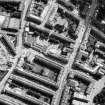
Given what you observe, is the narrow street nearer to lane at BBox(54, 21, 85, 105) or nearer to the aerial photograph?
the aerial photograph

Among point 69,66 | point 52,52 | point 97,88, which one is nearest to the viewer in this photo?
point 52,52

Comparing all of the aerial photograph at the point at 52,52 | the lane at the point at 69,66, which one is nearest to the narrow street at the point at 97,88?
the aerial photograph at the point at 52,52

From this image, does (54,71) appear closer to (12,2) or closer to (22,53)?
(22,53)

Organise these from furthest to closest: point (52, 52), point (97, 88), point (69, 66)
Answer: point (97, 88) < point (69, 66) < point (52, 52)

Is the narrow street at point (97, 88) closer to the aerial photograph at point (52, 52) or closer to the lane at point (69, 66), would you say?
the aerial photograph at point (52, 52)

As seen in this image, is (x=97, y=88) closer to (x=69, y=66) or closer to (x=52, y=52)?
(x=69, y=66)

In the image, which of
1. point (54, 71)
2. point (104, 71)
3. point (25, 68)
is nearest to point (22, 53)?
point (25, 68)

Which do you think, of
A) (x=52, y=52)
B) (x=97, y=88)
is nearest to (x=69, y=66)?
(x=52, y=52)

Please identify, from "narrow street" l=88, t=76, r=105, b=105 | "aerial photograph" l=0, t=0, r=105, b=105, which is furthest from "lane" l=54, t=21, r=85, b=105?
"narrow street" l=88, t=76, r=105, b=105
